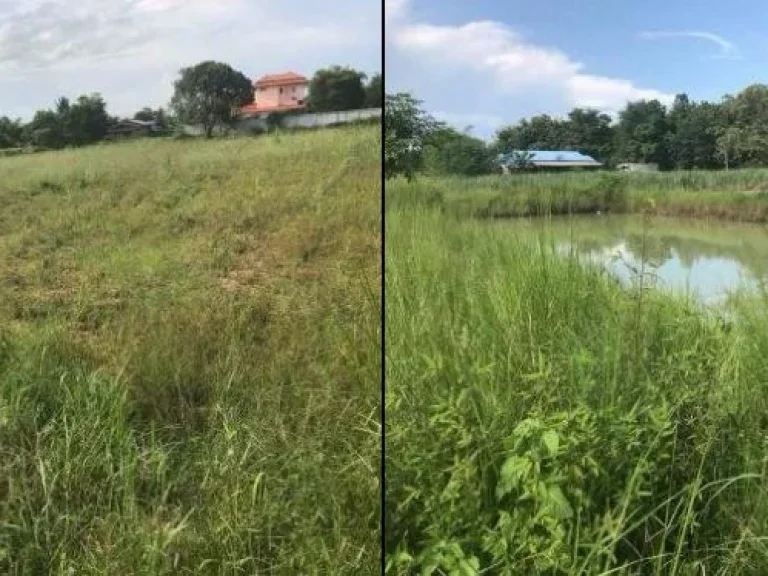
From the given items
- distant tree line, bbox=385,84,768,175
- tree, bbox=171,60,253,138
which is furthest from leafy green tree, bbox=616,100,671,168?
tree, bbox=171,60,253,138

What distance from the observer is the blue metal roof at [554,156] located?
1.41 metres

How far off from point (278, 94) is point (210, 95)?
169 millimetres

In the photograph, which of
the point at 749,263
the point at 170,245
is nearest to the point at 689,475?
the point at 749,263

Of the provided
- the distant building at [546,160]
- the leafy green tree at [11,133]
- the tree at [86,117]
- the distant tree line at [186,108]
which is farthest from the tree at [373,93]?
the leafy green tree at [11,133]

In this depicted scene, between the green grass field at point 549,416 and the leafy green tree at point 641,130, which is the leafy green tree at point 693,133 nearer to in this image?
the leafy green tree at point 641,130

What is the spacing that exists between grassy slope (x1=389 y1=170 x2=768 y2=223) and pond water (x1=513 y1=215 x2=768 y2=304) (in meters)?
0.02

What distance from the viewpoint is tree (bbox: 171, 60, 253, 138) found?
74.2 inches

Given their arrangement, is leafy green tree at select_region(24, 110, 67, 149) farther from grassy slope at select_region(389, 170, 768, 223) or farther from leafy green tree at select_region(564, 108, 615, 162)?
leafy green tree at select_region(564, 108, 615, 162)

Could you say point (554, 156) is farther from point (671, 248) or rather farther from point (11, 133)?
point (11, 133)

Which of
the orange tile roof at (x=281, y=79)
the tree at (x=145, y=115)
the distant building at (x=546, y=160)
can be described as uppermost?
the orange tile roof at (x=281, y=79)

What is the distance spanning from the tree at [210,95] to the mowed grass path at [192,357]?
0.07m

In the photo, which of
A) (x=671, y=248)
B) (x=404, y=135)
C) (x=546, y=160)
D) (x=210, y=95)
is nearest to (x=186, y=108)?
(x=210, y=95)

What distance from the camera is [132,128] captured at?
1958 mm

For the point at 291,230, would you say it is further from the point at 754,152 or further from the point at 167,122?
the point at 754,152
